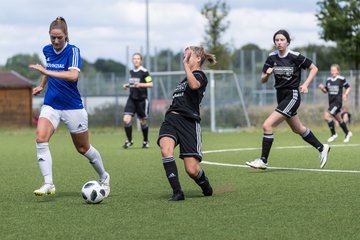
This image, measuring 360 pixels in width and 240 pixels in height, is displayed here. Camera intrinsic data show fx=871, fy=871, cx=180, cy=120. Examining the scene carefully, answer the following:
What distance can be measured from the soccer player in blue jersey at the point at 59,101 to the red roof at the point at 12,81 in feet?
105

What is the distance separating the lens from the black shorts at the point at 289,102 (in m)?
13.8

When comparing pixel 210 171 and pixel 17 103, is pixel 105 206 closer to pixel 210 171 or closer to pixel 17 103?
pixel 210 171

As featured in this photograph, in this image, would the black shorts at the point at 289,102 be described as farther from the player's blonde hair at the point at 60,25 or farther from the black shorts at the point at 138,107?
the black shorts at the point at 138,107

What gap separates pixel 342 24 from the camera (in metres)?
38.9

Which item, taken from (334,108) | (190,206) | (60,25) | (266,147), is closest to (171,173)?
(190,206)

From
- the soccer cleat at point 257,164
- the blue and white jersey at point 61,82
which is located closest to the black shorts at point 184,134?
the blue and white jersey at point 61,82

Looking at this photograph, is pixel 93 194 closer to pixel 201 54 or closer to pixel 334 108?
pixel 201 54

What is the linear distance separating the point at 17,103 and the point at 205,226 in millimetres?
34550

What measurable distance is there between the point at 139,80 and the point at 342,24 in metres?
19.8

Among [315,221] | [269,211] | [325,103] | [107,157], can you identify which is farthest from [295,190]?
[325,103]

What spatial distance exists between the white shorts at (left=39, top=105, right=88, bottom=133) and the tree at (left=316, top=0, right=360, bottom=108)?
1182 inches

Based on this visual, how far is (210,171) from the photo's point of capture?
1387cm

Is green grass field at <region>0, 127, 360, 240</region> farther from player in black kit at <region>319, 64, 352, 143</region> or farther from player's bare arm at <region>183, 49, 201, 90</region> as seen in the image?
player in black kit at <region>319, 64, 352, 143</region>

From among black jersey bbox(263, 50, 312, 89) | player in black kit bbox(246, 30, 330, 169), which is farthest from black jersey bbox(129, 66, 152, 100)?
black jersey bbox(263, 50, 312, 89)
